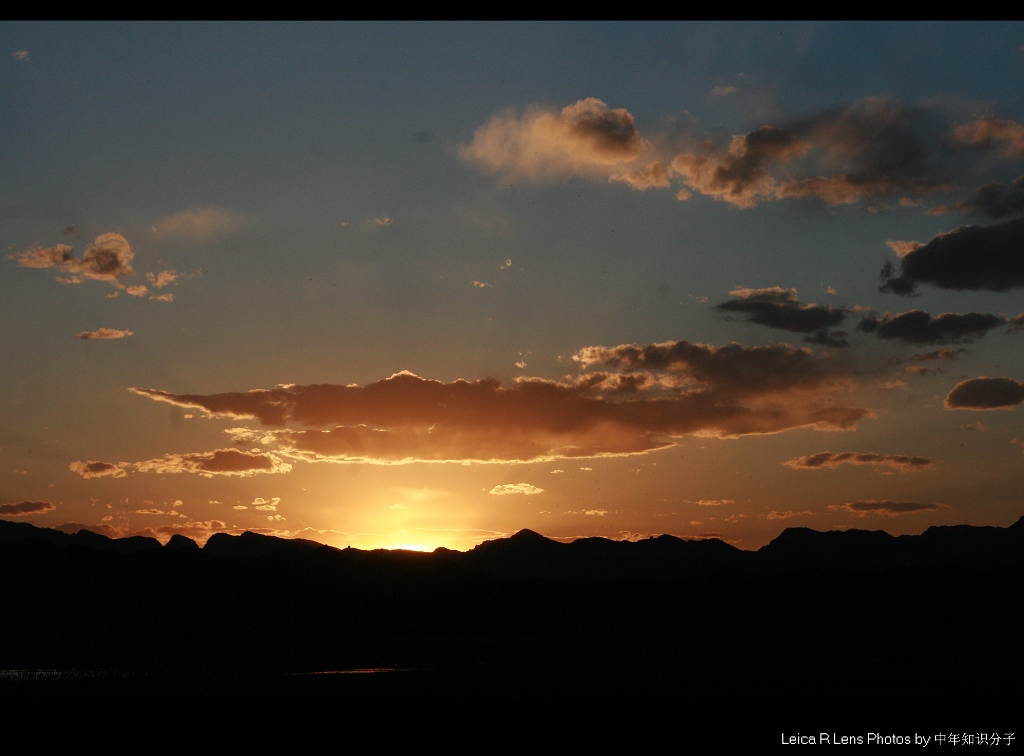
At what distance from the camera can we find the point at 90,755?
29.4 meters

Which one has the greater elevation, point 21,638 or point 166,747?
point 166,747

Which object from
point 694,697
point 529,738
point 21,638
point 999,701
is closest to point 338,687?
point 694,697

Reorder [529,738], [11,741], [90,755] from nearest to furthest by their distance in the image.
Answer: [90,755] → [11,741] → [529,738]

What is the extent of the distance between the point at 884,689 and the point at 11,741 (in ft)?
253

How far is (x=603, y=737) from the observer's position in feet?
120

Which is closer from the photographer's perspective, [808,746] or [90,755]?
[90,755]

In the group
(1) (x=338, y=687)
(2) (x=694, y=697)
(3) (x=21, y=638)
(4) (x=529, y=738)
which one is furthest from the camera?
(3) (x=21, y=638)

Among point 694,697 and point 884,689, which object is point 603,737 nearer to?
point 694,697

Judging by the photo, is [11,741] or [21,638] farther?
[21,638]

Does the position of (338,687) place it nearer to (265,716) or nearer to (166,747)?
(265,716)

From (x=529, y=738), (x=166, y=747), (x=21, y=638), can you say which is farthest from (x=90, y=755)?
(x=21, y=638)

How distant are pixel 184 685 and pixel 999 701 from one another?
73364 mm
